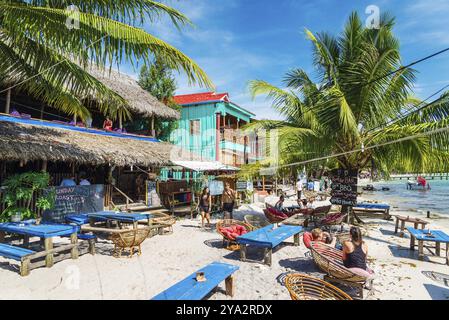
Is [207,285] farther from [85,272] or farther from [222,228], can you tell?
[222,228]

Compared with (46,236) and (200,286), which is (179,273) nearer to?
(200,286)

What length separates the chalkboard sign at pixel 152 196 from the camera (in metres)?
12.8

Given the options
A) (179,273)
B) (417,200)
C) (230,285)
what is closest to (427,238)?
(230,285)

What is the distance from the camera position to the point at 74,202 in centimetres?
933

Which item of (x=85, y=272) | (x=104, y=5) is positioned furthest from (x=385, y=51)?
(x=85, y=272)

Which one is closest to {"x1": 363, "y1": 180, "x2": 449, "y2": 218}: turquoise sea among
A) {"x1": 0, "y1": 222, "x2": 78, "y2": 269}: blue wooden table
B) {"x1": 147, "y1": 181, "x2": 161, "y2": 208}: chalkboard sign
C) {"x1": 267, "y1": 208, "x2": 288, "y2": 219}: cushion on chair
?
{"x1": 267, "y1": 208, "x2": 288, "y2": 219}: cushion on chair

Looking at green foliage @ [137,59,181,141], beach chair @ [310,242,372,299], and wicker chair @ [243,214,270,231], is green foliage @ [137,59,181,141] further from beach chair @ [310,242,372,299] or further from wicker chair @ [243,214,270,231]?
beach chair @ [310,242,372,299]

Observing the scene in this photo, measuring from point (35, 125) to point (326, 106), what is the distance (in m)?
10.1

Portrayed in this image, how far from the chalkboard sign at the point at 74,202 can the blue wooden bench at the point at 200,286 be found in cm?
623

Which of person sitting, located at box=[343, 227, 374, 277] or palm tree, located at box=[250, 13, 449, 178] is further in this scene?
palm tree, located at box=[250, 13, 449, 178]

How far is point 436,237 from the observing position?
715 centimetres

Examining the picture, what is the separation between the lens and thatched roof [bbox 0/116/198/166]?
8195 mm

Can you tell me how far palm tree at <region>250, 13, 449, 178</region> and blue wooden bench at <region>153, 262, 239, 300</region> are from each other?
5433 mm

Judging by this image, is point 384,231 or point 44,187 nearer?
point 44,187
